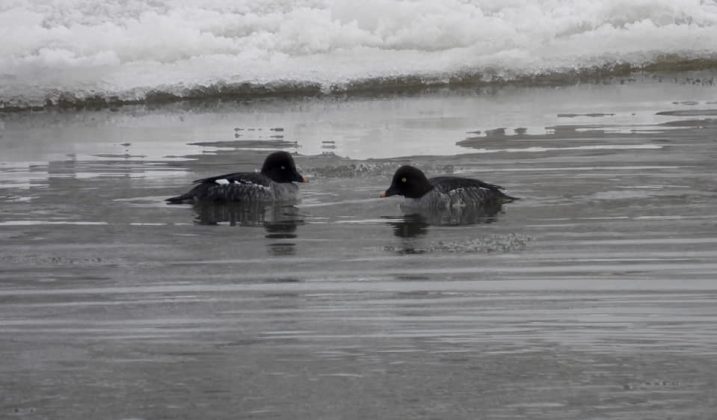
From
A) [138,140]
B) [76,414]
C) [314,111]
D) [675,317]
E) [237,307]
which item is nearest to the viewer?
[76,414]

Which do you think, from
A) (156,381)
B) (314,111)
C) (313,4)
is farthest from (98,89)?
(156,381)

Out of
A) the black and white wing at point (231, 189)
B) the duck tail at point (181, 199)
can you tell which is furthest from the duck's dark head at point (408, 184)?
the duck tail at point (181, 199)

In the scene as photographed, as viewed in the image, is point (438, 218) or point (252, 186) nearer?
point (438, 218)

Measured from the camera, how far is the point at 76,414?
712 centimetres

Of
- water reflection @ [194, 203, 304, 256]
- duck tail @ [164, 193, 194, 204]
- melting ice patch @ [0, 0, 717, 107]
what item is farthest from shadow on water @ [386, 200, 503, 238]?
melting ice patch @ [0, 0, 717, 107]

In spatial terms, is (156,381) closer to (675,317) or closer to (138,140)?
(675,317)

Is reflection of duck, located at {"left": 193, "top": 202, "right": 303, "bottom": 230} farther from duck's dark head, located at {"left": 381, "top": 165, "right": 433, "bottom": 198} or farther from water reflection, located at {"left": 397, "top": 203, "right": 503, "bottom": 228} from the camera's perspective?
water reflection, located at {"left": 397, "top": 203, "right": 503, "bottom": 228}

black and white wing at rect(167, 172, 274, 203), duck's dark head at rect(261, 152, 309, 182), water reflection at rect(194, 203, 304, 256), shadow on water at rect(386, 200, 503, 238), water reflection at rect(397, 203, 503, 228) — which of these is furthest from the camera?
duck's dark head at rect(261, 152, 309, 182)

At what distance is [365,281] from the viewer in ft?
32.7

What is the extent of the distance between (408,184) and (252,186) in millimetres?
1514

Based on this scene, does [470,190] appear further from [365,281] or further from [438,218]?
[365,281]

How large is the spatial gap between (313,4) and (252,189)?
43.3ft

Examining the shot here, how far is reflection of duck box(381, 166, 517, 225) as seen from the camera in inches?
527

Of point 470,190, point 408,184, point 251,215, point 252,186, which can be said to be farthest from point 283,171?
point 470,190
